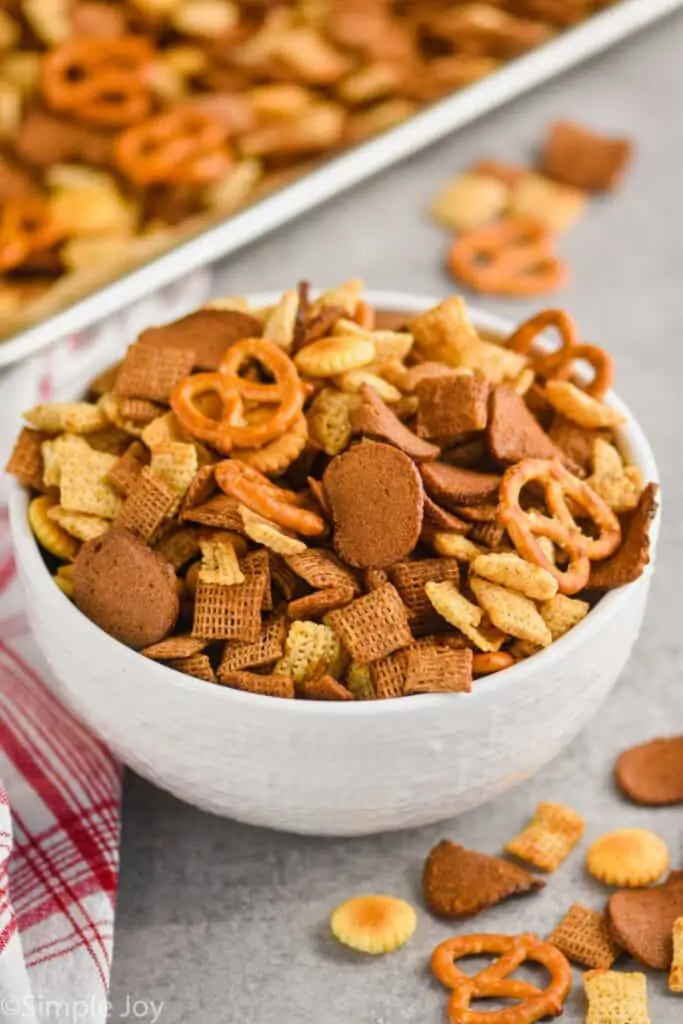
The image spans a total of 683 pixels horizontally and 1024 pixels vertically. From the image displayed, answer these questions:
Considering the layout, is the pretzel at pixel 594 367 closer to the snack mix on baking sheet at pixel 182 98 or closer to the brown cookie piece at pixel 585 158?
the snack mix on baking sheet at pixel 182 98

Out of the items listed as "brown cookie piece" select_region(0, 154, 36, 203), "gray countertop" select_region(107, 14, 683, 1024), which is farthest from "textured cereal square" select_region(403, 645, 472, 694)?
"brown cookie piece" select_region(0, 154, 36, 203)

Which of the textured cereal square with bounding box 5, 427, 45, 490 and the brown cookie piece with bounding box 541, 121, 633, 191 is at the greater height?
the brown cookie piece with bounding box 541, 121, 633, 191

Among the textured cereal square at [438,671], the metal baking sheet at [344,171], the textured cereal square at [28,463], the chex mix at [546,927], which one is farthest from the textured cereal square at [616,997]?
the metal baking sheet at [344,171]

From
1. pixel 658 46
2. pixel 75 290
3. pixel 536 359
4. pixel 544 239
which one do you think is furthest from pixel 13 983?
pixel 658 46

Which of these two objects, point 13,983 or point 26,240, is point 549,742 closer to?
point 13,983

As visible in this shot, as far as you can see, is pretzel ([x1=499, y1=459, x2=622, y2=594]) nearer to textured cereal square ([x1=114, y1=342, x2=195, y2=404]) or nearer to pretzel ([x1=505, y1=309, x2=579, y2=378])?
pretzel ([x1=505, y1=309, x2=579, y2=378])

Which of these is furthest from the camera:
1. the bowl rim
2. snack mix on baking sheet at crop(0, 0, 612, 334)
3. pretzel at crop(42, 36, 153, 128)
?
pretzel at crop(42, 36, 153, 128)

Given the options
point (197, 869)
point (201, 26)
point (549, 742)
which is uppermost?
point (201, 26)
